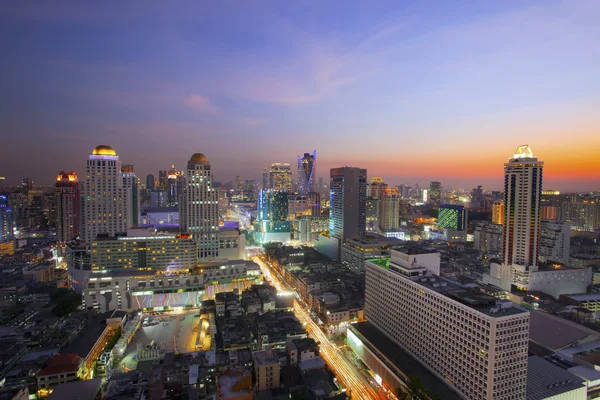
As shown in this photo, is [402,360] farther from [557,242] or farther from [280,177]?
[280,177]

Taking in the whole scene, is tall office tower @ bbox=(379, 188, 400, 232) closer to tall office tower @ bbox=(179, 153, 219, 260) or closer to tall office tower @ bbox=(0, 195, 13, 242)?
tall office tower @ bbox=(179, 153, 219, 260)

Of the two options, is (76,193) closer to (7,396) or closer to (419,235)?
(7,396)

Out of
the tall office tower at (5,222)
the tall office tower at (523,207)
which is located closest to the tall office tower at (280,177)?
the tall office tower at (5,222)

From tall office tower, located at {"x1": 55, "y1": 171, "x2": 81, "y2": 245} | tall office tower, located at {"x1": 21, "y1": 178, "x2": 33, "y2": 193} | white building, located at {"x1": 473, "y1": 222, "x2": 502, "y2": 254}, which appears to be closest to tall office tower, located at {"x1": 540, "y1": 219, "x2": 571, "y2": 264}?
white building, located at {"x1": 473, "y1": 222, "x2": 502, "y2": 254}

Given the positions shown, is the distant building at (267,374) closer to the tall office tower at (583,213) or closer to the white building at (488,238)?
the white building at (488,238)

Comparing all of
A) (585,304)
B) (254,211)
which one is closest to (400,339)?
(585,304)
